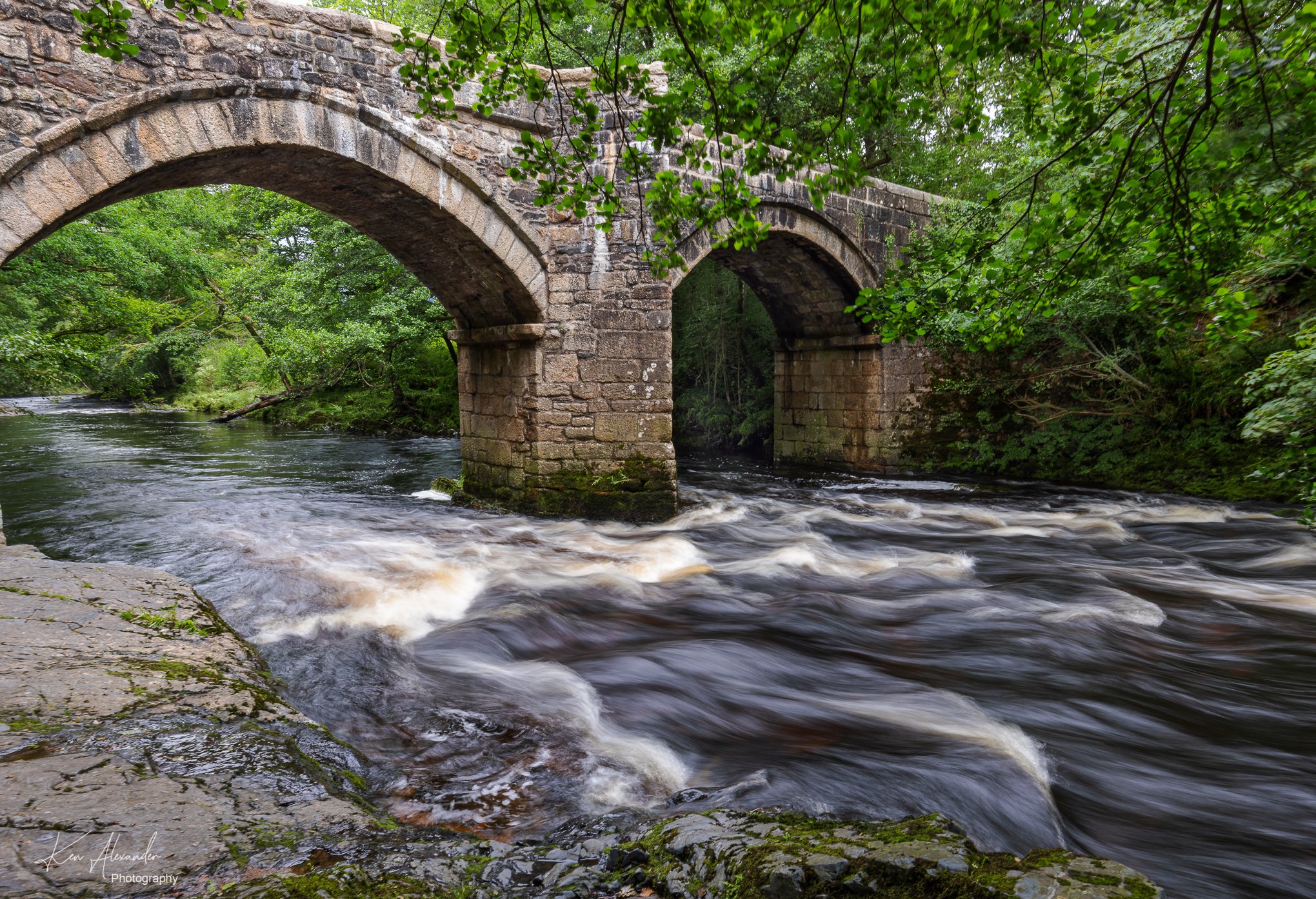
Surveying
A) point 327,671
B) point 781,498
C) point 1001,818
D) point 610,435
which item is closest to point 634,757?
point 1001,818

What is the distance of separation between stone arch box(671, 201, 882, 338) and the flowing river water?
3.19 m

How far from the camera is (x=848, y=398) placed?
10.6 metres

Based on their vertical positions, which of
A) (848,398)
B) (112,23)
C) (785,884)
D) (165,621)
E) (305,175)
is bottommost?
(785,884)

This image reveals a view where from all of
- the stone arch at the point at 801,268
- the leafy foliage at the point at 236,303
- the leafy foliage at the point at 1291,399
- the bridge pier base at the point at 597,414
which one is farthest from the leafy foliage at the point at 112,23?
the leafy foliage at the point at 236,303

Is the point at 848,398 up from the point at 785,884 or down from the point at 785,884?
up

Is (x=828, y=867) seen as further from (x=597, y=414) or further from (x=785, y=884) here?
(x=597, y=414)

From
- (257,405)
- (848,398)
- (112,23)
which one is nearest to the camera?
(112,23)

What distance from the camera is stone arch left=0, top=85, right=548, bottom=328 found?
4.57 meters

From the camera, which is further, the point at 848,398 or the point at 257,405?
the point at 257,405

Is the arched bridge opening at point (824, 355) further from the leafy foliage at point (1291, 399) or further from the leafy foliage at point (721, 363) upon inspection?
the leafy foliage at point (1291, 399)

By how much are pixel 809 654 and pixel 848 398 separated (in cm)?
714

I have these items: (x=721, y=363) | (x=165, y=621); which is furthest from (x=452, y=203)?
(x=721, y=363)

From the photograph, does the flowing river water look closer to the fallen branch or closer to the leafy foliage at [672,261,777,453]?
the leafy foliage at [672,261,777,453]
